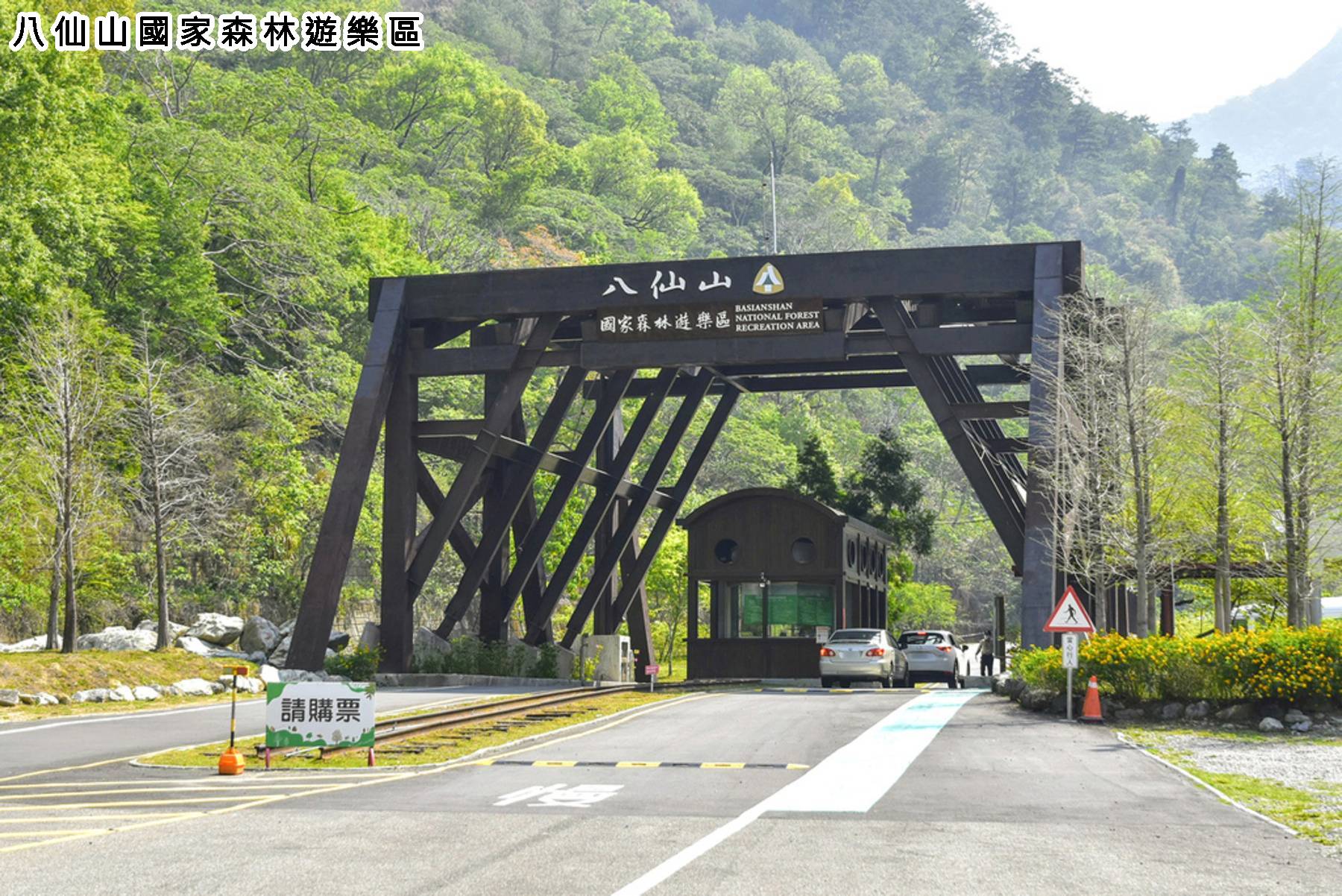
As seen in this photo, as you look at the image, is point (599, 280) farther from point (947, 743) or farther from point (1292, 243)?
point (1292, 243)

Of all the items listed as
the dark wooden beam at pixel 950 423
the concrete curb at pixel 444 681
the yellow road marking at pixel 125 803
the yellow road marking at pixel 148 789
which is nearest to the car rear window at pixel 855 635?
the dark wooden beam at pixel 950 423

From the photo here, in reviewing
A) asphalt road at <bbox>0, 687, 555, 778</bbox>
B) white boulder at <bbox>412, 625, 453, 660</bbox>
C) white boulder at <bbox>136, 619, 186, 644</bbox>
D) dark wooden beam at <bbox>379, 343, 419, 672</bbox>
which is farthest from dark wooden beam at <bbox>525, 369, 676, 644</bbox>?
asphalt road at <bbox>0, 687, 555, 778</bbox>

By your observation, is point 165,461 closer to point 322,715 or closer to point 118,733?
point 118,733

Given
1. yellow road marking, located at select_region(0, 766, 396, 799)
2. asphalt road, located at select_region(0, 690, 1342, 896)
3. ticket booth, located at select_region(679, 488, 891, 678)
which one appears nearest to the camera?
asphalt road, located at select_region(0, 690, 1342, 896)

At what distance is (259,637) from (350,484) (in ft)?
38.8

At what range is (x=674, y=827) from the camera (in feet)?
37.8

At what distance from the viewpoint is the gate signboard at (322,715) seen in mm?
16391

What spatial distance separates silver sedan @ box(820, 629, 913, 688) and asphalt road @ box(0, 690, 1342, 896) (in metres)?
15.7

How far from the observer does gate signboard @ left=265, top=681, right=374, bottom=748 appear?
53.8 ft

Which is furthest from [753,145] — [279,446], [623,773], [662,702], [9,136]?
[623,773]

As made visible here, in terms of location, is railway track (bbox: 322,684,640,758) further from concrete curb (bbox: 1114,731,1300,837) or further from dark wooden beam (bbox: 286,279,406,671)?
concrete curb (bbox: 1114,731,1300,837)

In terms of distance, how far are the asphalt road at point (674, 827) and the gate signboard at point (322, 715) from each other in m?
0.78

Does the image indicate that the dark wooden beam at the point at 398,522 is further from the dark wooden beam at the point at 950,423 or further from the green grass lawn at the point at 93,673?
the dark wooden beam at the point at 950,423

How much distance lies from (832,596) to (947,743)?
23.0 m
